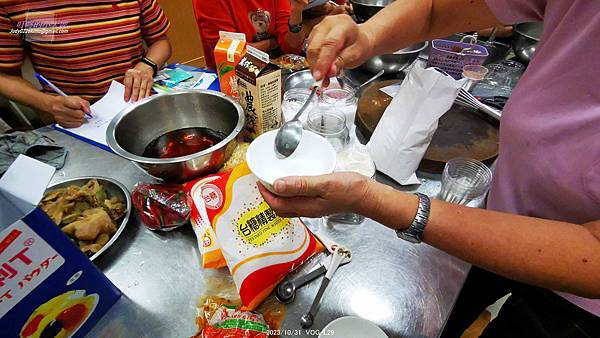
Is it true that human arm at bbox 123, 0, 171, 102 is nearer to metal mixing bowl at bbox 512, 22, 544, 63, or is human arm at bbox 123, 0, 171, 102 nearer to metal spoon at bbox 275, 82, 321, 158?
metal spoon at bbox 275, 82, 321, 158

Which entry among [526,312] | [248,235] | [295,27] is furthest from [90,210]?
[295,27]

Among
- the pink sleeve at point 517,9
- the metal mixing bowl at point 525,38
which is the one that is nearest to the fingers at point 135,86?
the pink sleeve at point 517,9

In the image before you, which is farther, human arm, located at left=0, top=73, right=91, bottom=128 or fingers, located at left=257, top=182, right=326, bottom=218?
human arm, located at left=0, top=73, right=91, bottom=128

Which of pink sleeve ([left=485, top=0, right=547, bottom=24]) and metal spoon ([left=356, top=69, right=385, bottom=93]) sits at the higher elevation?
pink sleeve ([left=485, top=0, right=547, bottom=24])

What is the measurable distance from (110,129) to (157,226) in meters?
0.31

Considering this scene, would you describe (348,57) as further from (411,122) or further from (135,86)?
(135,86)

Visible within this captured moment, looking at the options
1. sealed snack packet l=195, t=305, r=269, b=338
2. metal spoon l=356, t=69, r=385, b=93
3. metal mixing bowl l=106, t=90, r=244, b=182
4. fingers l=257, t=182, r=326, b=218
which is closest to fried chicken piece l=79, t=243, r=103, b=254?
metal mixing bowl l=106, t=90, r=244, b=182

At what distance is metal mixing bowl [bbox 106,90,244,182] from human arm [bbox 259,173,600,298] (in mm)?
244

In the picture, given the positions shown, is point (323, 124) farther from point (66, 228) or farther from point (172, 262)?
point (66, 228)

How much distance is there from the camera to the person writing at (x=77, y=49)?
126cm

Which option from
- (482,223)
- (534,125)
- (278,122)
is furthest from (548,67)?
(278,122)

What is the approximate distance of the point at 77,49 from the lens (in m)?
1.44

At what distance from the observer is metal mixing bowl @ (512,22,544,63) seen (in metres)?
1.49

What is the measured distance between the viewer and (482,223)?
22.9 inches
